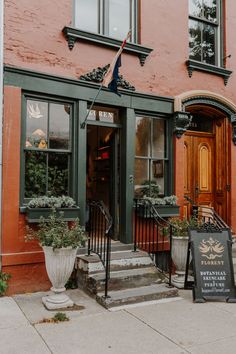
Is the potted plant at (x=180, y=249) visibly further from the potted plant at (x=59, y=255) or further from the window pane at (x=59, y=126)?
the window pane at (x=59, y=126)

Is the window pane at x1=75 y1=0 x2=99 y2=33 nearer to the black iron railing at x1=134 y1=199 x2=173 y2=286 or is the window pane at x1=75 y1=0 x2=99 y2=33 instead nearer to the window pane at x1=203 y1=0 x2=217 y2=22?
the window pane at x1=203 y1=0 x2=217 y2=22

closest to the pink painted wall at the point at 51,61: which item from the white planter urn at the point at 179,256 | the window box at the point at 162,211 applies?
the window box at the point at 162,211

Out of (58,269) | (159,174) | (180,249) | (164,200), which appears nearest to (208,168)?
(159,174)

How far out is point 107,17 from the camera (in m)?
6.20

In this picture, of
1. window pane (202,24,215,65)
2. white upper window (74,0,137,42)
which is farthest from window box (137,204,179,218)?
window pane (202,24,215,65)

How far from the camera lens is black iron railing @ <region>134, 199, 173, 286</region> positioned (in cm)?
607

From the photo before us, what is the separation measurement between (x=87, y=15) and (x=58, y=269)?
14.3 ft

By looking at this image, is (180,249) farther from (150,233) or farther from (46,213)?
(46,213)

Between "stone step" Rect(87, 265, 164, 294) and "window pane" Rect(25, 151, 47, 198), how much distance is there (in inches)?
62.2

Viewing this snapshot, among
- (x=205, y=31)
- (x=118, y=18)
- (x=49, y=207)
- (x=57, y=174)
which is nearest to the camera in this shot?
(x=49, y=207)

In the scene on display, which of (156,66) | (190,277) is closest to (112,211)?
(190,277)

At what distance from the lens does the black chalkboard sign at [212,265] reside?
493 cm

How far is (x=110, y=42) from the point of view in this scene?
6.02 meters

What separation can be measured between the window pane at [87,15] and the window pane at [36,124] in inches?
65.3
